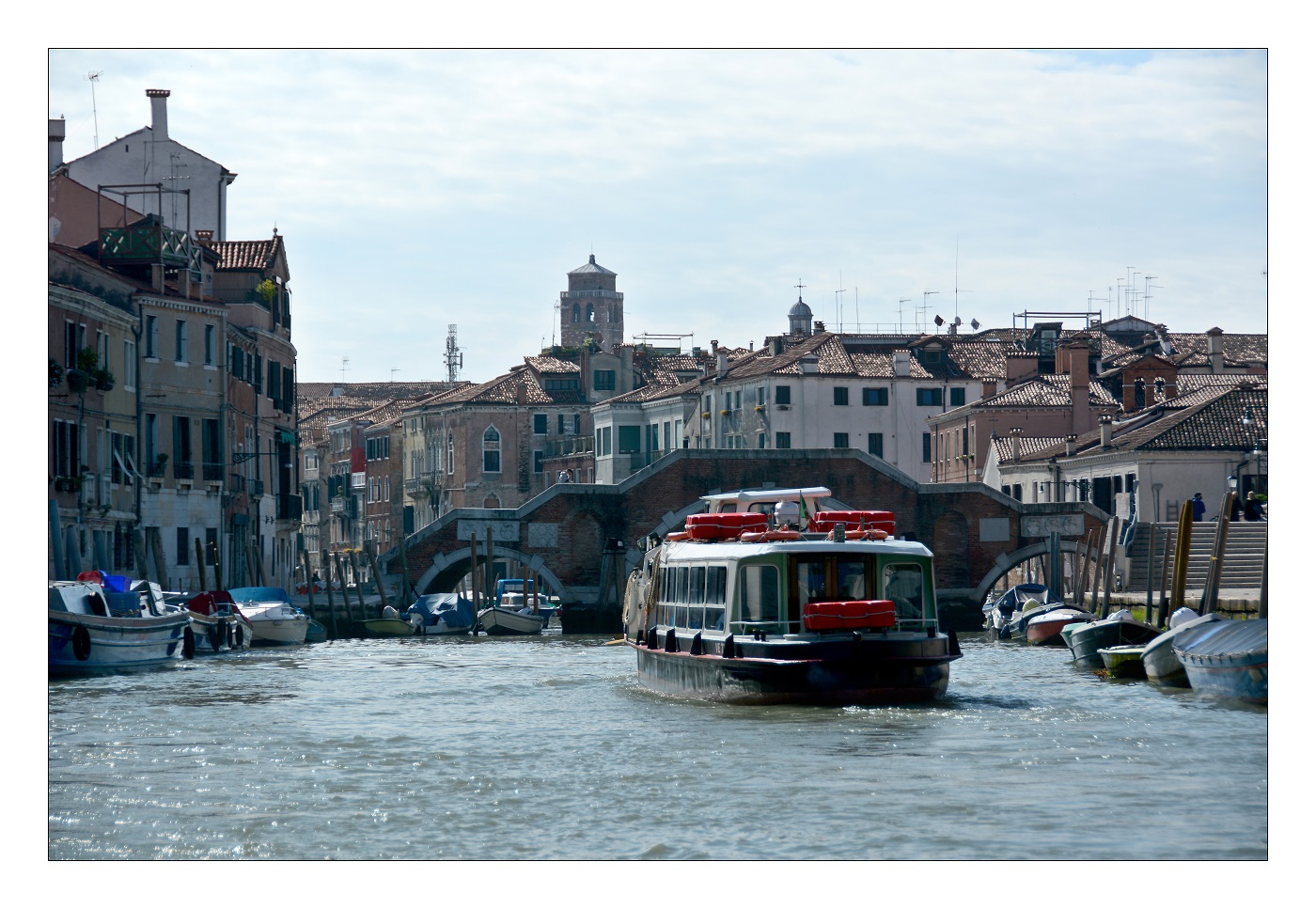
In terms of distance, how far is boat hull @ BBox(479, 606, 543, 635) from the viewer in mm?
38312

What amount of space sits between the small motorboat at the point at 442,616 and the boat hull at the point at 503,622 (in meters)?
0.28

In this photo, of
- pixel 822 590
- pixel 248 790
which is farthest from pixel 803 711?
pixel 248 790

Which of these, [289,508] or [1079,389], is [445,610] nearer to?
[289,508]

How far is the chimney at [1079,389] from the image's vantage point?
47.9 m

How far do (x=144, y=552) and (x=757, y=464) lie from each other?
14.9 meters

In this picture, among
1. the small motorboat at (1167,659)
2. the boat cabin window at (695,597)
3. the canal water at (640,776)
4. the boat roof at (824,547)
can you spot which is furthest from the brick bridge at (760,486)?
the boat roof at (824,547)

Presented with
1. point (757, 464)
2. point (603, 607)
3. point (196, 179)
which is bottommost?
point (603, 607)

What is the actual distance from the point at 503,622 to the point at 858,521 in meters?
19.1

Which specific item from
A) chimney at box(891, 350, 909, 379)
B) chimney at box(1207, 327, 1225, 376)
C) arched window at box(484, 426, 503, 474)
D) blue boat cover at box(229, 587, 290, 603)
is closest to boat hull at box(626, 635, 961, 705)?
blue boat cover at box(229, 587, 290, 603)

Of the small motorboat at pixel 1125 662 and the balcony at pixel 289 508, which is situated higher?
the balcony at pixel 289 508

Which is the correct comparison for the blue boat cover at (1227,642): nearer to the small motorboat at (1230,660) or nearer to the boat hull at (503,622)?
the small motorboat at (1230,660)
